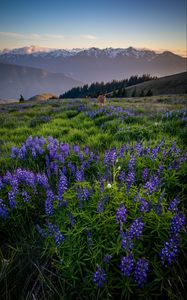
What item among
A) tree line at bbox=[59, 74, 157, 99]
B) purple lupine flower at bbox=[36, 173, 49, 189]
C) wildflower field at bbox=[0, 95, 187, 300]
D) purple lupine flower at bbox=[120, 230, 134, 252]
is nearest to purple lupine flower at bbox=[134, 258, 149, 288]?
wildflower field at bbox=[0, 95, 187, 300]

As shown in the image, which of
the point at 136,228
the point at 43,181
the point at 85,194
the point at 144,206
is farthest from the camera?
the point at 43,181

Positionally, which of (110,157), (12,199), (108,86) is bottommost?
(12,199)

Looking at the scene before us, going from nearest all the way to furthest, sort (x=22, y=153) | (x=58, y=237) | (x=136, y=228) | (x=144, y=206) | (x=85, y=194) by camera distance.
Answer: (x=136, y=228) → (x=58, y=237) → (x=144, y=206) → (x=85, y=194) → (x=22, y=153)

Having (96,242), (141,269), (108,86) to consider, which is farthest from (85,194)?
(108,86)

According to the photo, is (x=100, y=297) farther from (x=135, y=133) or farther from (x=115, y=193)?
(x=135, y=133)

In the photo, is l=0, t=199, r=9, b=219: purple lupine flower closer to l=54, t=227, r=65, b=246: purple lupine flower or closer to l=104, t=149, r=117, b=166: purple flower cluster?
l=54, t=227, r=65, b=246: purple lupine flower

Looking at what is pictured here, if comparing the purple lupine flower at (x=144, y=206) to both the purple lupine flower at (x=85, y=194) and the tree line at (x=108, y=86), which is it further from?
the tree line at (x=108, y=86)

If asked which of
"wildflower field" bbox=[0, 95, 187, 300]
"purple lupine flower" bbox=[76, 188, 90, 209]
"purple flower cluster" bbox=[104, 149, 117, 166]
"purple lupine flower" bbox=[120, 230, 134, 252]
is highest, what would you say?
"purple flower cluster" bbox=[104, 149, 117, 166]

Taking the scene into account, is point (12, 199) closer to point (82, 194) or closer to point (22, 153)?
point (82, 194)

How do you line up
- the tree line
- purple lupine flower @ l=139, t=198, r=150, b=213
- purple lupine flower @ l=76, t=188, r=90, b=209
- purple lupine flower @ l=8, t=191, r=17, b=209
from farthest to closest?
the tree line → purple lupine flower @ l=8, t=191, r=17, b=209 → purple lupine flower @ l=76, t=188, r=90, b=209 → purple lupine flower @ l=139, t=198, r=150, b=213

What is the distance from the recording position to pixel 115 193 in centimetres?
261

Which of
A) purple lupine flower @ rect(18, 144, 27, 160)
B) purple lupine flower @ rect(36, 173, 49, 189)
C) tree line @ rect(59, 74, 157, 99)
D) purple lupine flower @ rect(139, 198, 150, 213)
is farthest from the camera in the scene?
tree line @ rect(59, 74, 157, 99)

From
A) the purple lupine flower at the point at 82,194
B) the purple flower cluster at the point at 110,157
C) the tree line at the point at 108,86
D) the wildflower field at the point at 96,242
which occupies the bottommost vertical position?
the wildflower field at the point at 96,242

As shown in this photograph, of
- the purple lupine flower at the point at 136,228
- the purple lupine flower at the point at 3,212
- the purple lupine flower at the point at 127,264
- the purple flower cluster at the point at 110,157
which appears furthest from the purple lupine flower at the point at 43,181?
the purple lupine flower at the point at 127,264
